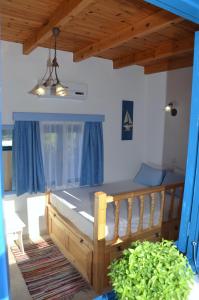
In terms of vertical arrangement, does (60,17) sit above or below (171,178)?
above

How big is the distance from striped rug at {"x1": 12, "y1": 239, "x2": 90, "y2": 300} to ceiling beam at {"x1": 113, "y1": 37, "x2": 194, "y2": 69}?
112 inches

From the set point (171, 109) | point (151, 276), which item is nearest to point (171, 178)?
point (171, 109)

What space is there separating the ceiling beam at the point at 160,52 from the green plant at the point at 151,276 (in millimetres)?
2459

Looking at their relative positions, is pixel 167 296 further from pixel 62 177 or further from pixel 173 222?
pixel 62 177

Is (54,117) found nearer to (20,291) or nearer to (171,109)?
(171,109)

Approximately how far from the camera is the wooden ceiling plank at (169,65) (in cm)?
349

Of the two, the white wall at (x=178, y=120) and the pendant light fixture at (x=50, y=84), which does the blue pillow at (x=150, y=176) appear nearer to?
the white wall at (x=178, y=120)

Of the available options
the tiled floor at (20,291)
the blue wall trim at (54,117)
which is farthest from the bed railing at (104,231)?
the blue wall trim at (54,117)

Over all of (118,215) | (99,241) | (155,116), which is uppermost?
(155,116)

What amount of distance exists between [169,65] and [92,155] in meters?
1.90

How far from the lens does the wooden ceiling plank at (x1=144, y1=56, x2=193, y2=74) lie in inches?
137

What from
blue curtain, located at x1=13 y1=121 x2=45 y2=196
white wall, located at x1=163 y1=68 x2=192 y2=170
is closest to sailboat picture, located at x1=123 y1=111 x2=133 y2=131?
white wall, located at x1=163 y1=68 x2=192 y2=170

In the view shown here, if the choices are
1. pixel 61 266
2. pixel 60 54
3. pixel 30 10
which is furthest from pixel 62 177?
Result: pixel 30 10

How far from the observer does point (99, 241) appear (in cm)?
214
